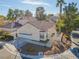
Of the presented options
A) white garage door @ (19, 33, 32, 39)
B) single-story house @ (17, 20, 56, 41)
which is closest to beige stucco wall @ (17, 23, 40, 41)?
single-story house @ (17, 20, 56, 41)

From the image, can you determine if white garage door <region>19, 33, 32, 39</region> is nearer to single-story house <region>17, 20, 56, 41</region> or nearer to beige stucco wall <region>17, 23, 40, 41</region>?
single-story house <region>17, 20, 56, 41</region>

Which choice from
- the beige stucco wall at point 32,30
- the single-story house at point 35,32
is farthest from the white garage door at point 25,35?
the beige stucco wall at point 32,30

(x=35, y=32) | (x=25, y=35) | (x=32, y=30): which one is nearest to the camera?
(x=35, y=32)

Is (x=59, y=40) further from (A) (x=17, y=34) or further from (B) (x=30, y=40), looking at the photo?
(A) (x=17, y=34)

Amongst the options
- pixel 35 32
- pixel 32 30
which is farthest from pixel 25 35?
pixel 35 32

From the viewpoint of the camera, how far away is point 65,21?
35.7 meters

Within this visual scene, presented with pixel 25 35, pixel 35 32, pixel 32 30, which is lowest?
pixel 25 35

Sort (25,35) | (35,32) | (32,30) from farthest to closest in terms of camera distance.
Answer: (25,35) < (32,30) < (35,32)

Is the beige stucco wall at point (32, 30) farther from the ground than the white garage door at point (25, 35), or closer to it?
farther from the ground

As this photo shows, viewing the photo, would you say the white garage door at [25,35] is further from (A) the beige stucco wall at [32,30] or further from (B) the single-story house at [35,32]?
(A) the beige stucco wall at [32,30]

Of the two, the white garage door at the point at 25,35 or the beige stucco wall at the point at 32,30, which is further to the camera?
the white garage door at the point at 25,35

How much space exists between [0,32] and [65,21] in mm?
12516

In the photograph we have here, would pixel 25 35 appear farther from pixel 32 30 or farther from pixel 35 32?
pixel 35 32

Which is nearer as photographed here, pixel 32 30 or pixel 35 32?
pixel 35 32
